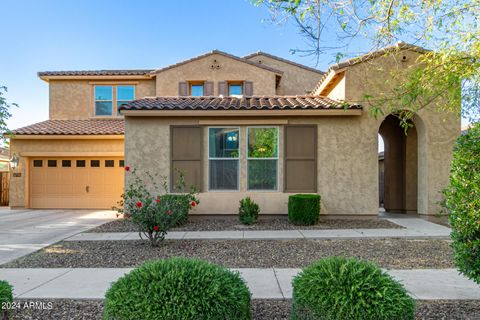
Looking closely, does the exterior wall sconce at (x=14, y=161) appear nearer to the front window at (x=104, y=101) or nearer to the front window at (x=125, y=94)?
the front window at (x=104, y=101)

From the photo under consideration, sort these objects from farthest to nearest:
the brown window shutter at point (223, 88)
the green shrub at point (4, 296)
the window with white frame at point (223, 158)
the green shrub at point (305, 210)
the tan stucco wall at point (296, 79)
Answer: the tan stucco wall at point (296, 79)
the brown window shutter at point (223, 88)
the window with white frame at point (223, 158)
the green shrub at point (305, 210)
the green shrub at point (4, 296)

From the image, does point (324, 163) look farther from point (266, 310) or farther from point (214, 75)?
point (214, 75)

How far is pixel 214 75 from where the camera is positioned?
54.5ft

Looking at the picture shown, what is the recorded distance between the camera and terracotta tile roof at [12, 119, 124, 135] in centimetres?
1409

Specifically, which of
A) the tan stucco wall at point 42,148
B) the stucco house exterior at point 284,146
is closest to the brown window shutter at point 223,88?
the stucco house exterior at point 284,146

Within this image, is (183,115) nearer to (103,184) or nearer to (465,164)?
(103,184)

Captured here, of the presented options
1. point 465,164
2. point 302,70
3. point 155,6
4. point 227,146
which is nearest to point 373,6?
point 465,164

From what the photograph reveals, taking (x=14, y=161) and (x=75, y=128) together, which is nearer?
(x=14, y=161)

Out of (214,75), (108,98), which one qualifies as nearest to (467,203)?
(214,75)

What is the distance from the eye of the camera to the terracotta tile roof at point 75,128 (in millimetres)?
14094

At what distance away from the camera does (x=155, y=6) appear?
13.8m

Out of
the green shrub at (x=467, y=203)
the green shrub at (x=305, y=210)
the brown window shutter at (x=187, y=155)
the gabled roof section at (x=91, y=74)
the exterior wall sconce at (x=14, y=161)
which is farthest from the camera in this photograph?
the gabled roof section at (x=91, y=74)

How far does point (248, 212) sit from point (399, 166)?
23.6 ft

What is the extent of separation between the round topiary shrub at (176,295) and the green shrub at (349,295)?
61cm
